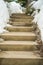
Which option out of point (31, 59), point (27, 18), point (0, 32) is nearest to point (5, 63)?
point (31, 59)

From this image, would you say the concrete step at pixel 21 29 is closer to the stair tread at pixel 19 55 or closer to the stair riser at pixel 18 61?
the stair tread at pixel 19 55

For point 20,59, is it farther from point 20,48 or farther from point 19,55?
point 20,48

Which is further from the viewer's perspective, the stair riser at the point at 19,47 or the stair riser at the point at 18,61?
the stair riser at the point at 19,47

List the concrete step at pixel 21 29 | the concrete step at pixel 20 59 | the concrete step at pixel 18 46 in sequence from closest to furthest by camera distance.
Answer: the concrete step at pixel 20 59 < the concrete step at pixel 18 46 < the concrete step at pixel 21 29

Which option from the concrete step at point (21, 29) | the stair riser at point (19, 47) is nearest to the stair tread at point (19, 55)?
the stair riser at point (19, 47)

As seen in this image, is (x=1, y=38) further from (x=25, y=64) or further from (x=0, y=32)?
(x=25, y=64)

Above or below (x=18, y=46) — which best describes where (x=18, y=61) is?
below

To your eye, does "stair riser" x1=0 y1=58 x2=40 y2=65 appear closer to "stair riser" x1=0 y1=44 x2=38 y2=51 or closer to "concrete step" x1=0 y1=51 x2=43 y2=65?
"concrete step" x1=0 y1=51 x2=43 y2=65

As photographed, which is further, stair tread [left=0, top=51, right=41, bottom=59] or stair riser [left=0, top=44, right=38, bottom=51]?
stair riser [left=0, top=44, right=38, bottom=51]

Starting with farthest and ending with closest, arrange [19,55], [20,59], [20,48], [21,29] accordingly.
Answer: [21,29], [20,48], [19,55], [20,59]

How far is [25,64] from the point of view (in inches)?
107

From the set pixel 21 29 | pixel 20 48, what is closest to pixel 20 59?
pixel 20 48

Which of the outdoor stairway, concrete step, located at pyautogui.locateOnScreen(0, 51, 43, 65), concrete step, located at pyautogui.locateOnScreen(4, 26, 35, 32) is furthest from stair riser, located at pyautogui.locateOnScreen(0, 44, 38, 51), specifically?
concrete step, located at pyautogui.locateOnScreen(4, 26, 35, 32)

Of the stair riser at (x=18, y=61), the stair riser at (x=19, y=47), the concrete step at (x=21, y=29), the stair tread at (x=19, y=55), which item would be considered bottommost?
the stair riser at (x=18, y=61)
